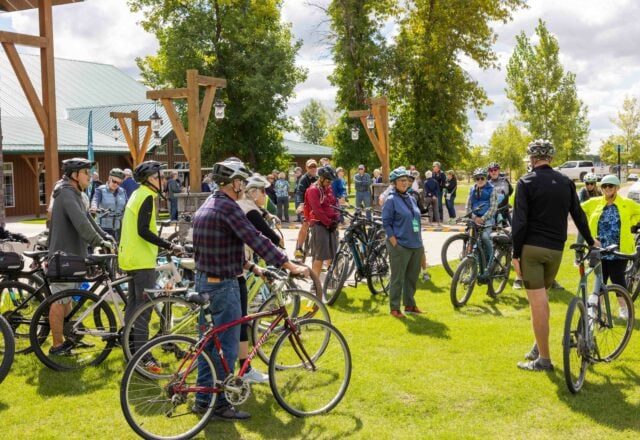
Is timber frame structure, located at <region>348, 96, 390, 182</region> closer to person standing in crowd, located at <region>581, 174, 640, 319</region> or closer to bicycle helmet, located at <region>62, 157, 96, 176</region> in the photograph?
person standing in crowd, located at <region>581, 174, 640, 319</region>

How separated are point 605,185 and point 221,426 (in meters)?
5.24

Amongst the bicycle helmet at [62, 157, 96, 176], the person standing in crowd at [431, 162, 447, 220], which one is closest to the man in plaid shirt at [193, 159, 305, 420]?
the bicycle helmet at [62, 157, 96, 176]

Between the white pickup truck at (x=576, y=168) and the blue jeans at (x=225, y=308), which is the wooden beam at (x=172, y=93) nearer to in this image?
the blue jeans at (x=225, y=308)

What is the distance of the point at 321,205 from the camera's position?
9.27m

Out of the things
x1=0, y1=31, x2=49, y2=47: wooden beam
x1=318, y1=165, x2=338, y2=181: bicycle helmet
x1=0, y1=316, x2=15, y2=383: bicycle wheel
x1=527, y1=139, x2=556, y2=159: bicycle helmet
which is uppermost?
x1=0, y1=31, x2=49, y2=47: wooden beam

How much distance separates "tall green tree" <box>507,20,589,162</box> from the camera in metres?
47.8

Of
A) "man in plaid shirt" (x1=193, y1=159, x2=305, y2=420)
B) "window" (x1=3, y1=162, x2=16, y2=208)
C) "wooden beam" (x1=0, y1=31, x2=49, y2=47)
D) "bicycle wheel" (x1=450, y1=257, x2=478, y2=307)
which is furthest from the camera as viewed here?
"window" (x1=3, y1=162, x2=16, y2=208)

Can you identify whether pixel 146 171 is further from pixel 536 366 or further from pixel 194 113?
pixel 194 113

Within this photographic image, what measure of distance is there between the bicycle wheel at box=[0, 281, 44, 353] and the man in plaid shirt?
260cm

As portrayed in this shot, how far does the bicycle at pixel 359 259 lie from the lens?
356 inches

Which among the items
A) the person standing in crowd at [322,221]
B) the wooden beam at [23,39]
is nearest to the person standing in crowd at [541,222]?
the person standing in crowd at [322,221]

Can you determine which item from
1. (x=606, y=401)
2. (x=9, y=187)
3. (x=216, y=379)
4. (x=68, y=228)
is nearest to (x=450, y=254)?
(x=606, y=401)

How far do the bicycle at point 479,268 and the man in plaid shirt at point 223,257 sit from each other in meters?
4.34

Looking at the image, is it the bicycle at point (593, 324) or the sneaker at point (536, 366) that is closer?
the bicycle at point (593, 324)
